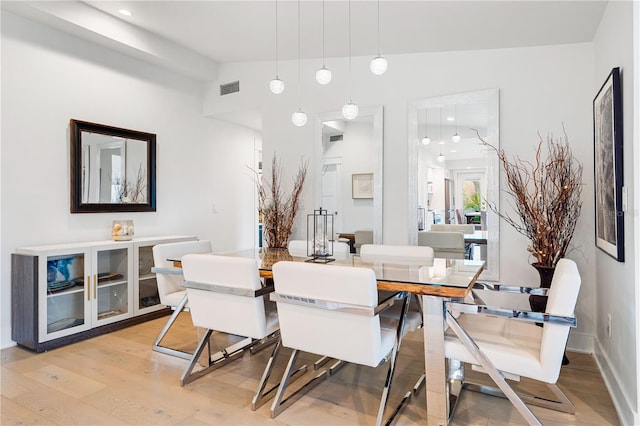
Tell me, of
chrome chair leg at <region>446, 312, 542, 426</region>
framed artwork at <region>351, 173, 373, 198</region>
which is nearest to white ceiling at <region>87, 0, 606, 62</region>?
framed artwork at <region>351, 173, 373, 198</region>

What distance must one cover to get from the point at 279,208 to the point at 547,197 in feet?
8.70

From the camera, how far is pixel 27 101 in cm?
324

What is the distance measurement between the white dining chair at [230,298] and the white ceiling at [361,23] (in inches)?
84.7

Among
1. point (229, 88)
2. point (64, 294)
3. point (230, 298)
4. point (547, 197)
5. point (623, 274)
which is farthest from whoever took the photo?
point (229, 88)

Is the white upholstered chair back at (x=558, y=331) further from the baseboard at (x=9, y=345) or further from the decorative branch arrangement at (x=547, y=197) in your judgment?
the baseboard at (x=9, y=345)

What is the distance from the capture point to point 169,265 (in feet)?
10.3

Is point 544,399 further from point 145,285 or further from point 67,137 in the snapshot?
point 67,137

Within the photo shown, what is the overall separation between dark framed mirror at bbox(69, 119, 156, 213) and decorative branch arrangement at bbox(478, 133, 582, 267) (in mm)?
3579

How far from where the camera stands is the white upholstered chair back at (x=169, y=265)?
9.66ft

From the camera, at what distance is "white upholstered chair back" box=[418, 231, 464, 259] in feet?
11.4

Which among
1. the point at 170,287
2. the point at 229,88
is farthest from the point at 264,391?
the point at 229,88

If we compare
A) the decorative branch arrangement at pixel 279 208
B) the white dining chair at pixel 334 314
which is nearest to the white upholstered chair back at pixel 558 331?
the white dining chair at pixel 334 314

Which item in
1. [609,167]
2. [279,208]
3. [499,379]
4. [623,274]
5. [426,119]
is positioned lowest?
[499,379]

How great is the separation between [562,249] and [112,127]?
426 cm
